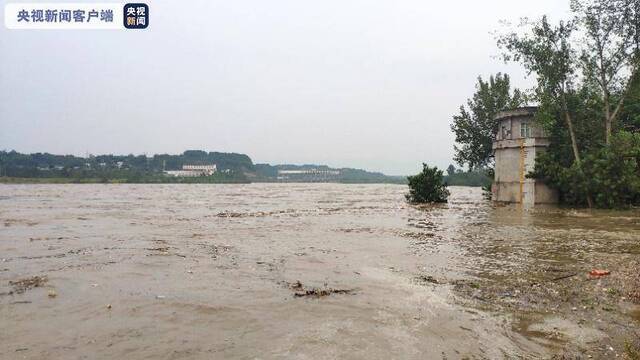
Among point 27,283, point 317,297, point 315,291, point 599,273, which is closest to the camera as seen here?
point 317,297

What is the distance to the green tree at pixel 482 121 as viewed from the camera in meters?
41.8

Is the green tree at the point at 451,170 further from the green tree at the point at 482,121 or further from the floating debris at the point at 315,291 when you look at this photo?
the floating debris at the point at 315,291

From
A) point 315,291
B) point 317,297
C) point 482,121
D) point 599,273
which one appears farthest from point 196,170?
point 599,273

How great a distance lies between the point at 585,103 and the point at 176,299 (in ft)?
104

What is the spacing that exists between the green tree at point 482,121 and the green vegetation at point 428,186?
6.65m

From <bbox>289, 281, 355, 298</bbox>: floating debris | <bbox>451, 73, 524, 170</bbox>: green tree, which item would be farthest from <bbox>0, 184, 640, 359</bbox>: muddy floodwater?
<bbox>451, 73, 524, 170</bbox>: green tree

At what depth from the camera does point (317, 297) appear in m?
8.12

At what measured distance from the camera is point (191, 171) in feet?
543

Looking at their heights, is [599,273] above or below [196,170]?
below

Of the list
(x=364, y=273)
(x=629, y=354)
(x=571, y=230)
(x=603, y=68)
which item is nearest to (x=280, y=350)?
(x=629, y=354)

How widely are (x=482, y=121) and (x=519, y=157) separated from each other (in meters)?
9.39

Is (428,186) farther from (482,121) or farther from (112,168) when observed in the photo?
(112,168)

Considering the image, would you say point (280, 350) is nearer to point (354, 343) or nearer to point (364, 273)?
point (354, 343)

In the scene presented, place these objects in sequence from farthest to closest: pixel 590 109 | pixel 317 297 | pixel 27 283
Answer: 1. pixel 590 109
2. pixel 27 283
3. pixel 317 297
